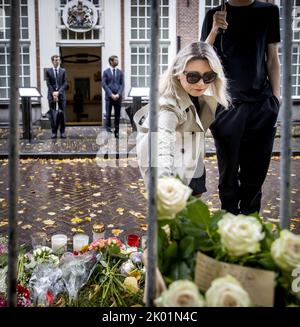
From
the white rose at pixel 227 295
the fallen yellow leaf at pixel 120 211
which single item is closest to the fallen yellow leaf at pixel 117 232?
the fallen yellow leaf at pixel 120 211

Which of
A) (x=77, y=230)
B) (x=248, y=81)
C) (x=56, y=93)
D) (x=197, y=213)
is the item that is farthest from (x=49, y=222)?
(x=56, y=93)

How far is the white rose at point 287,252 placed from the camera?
3.46 ft

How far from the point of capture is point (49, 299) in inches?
80.2

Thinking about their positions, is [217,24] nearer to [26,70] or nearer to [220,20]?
[220,20]

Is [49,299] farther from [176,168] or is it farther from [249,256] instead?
[249,256]

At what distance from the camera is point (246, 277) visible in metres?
1.08

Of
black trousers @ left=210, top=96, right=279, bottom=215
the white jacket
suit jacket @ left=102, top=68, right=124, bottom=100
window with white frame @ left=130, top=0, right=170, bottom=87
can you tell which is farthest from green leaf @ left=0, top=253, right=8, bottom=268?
window with white frame @ left=130, top=0, right=170, bottom=87

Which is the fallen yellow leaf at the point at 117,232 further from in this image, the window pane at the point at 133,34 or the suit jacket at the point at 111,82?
the window pane at the point at 133,34

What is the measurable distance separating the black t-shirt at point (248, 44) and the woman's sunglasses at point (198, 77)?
0.44m

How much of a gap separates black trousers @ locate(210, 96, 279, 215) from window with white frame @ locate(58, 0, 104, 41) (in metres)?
13.2

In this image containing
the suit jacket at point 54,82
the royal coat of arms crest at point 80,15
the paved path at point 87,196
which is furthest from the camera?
the royal coat of arms crest at point 80,15

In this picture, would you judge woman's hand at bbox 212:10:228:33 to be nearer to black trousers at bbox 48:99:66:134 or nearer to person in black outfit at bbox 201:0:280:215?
person in black outfit at bbox 201:0:280:215

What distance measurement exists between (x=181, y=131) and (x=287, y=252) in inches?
58.1
